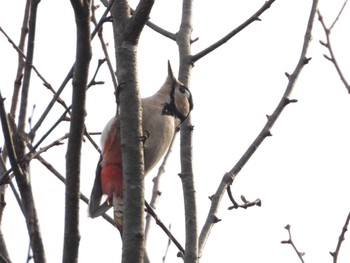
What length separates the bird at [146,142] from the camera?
183 inches

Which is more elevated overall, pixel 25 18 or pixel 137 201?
pixel 25 18

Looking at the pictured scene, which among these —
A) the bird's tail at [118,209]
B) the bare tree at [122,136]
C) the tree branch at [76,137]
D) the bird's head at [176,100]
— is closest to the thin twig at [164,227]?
the bare tree at [122,136]

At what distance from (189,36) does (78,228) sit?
1946 mm

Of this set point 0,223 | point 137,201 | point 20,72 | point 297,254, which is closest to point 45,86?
point 20,72

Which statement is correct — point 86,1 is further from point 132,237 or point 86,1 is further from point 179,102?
point 179,102

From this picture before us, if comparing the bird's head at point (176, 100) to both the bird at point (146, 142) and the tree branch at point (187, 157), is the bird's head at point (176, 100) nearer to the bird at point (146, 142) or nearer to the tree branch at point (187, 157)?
the bird at point (146, 142)

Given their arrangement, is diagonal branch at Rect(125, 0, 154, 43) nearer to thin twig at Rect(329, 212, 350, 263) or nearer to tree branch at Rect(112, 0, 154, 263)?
tree branch at Rect(112, 0, 154, 263)

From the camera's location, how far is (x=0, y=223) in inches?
115

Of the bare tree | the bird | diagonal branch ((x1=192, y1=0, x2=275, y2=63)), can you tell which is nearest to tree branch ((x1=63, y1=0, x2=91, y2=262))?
the bare tree

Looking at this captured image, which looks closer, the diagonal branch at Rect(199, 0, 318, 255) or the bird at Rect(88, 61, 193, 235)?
the diagonal branch at Rect(199, 0, 318, 255)

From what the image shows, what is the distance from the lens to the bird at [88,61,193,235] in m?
4.66

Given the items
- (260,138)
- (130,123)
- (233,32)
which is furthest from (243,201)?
(130,123)

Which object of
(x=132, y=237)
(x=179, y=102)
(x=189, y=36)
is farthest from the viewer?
(x=179, y=102)

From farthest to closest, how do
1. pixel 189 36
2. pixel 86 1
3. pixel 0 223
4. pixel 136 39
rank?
pixel 189 36
pixel 0 223
pixel 136 39
pixel 86 1
